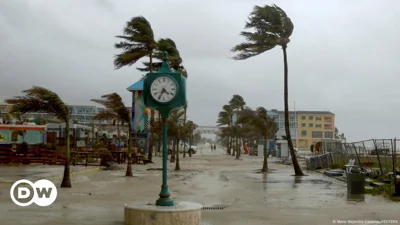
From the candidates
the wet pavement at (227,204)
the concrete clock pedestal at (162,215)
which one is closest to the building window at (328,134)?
the wet pavement at (227,204)

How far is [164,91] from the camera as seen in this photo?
982 centimetres

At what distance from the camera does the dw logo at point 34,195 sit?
40.3ft

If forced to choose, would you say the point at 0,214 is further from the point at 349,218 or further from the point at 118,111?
the point at 118,111

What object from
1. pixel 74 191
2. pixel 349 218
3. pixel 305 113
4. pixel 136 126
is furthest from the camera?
pixel 305 113

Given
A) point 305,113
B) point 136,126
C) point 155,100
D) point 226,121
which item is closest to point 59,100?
point 155,100

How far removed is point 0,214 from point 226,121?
78.9m

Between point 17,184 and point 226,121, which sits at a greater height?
point 226,121

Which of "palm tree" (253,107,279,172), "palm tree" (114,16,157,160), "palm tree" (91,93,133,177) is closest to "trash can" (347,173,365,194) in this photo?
"palm tree" (91,93,133,177)

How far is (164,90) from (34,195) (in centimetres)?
579

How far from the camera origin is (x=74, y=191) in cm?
1560

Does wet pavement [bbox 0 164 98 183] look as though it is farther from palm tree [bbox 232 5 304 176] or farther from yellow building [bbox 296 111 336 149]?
yellow building [bbox 296 111 336 149]

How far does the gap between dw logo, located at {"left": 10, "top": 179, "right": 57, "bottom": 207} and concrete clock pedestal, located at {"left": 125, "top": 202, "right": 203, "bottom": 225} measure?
12.5 feet

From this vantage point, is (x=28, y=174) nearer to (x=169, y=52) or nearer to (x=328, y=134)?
(x=169, y=52)

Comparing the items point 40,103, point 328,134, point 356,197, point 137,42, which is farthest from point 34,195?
point 328,134
